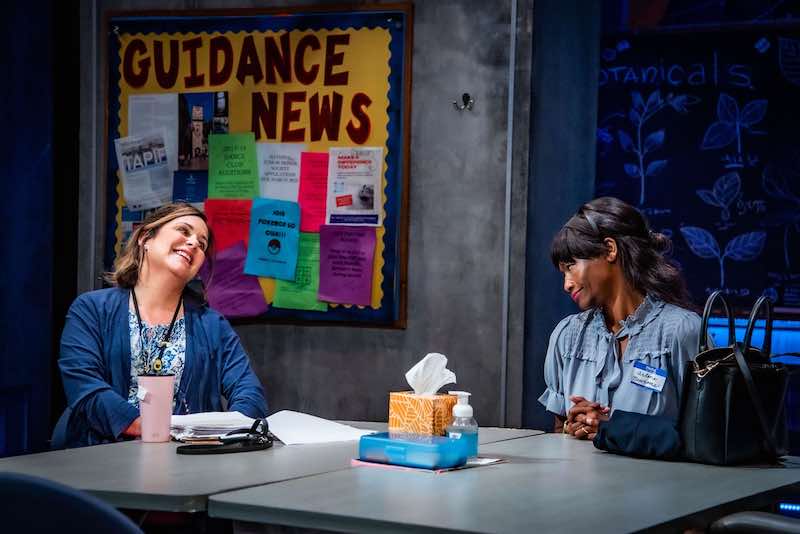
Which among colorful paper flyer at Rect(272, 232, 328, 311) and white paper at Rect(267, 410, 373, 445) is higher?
colorful paper flyer at Rect(272, 232, 328, 311)

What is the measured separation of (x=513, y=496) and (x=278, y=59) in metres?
3.18

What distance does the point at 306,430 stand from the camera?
3227mm

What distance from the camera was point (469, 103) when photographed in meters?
4.73

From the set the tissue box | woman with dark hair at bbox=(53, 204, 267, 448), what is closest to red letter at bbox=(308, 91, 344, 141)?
A: woman with dark hair at bbox=(53, 204, 267, 448)

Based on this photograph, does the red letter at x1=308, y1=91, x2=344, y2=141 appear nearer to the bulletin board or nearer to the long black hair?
the bulletin board

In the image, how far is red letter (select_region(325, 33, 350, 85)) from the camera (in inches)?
193

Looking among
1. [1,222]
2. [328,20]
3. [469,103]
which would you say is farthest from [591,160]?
[1,222]

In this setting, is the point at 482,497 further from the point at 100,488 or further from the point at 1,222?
the point at 1,222

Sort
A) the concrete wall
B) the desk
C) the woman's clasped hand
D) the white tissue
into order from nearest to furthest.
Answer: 1. the desk
2. the white tissue
3. the woman's clasped hand
4. the concrete wall

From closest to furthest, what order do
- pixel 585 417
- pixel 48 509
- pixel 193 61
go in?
1. pixel 48 509
2. pixel 585 417
3. pixel 193 61

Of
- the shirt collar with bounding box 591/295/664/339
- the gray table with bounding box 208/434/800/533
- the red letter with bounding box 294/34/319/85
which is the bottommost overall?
the gray table with bounding box 208/434/800/533

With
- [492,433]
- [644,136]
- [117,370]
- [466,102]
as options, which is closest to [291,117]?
[466,102]

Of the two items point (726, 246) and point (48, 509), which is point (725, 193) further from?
point (48, 509)

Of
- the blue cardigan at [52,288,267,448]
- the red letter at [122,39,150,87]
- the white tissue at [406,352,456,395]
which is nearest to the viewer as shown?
the white tissue at [406,352,456,395]
